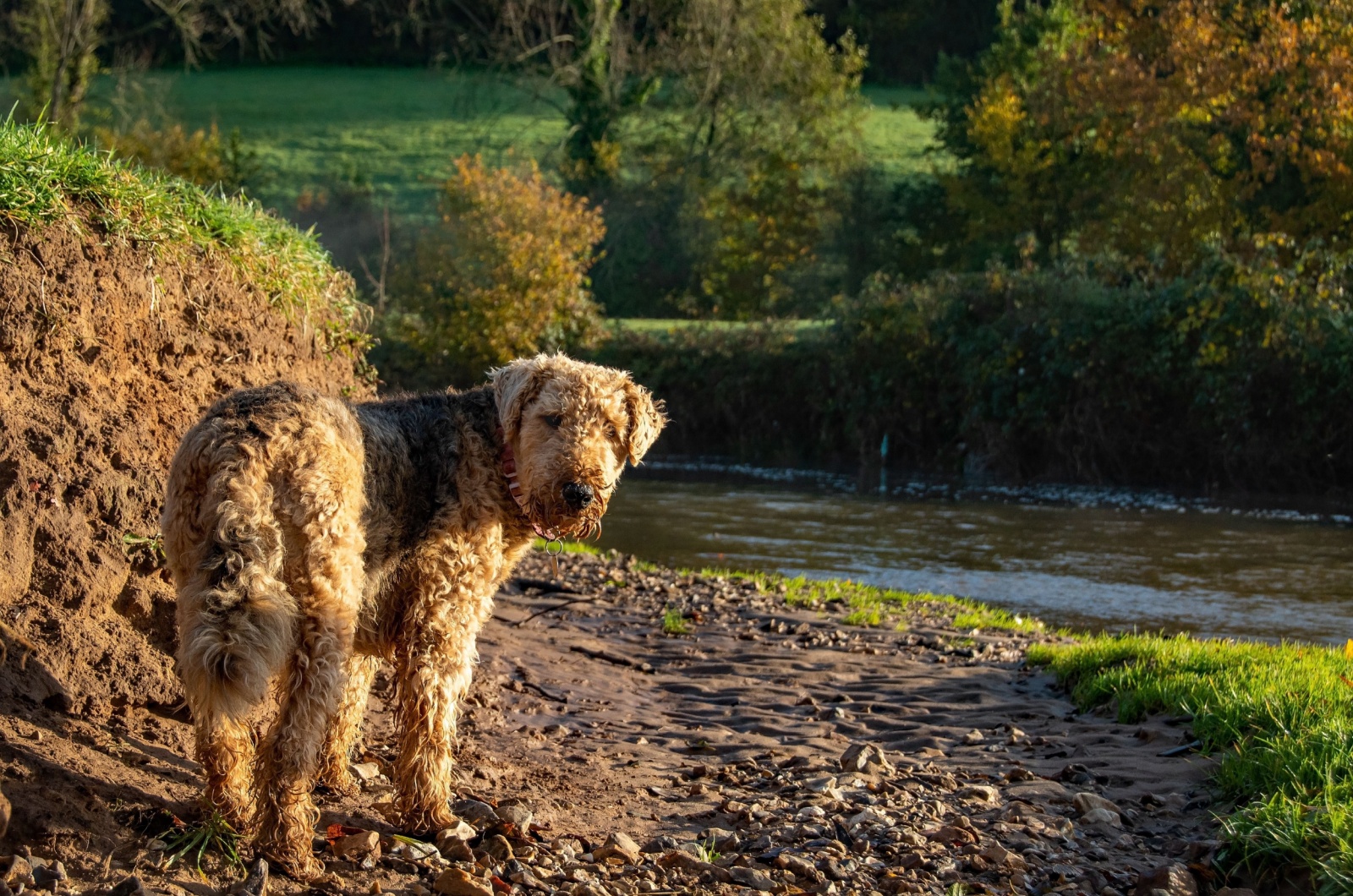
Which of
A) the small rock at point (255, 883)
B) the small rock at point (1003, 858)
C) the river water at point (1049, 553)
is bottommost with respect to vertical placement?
the river water at point (1049, 553)

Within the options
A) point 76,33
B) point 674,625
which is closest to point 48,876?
point 674,625

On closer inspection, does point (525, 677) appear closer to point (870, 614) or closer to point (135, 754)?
point (135, 754)

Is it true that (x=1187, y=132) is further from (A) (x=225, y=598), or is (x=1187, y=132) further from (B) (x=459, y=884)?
(A) (x=225, y=598)

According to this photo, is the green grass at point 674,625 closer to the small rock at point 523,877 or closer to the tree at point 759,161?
the small rock at point 523,877

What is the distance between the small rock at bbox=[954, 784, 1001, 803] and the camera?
17.4 feet

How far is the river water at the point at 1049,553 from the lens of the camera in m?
11.9

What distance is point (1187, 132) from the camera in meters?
25.7

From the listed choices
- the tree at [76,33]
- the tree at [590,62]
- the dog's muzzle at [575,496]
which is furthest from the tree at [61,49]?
the dog's muzzle at [575,496]

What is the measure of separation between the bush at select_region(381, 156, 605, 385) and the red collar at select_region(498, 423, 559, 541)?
77.9ft

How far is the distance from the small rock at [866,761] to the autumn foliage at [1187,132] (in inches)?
794

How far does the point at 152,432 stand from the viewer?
5613 millimetres

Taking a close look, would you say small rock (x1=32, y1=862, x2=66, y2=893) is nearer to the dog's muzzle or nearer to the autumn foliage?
the dog's muzzle

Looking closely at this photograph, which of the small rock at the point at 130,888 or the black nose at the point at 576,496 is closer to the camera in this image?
the small rock at the point at 130,888

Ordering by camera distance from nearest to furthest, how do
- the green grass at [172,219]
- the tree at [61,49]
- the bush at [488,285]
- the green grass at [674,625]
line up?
1. the green grass at [172,219]
2. the green grass at [674,625]
3. the bush at [488,285]
4. the tree at [61,49]
